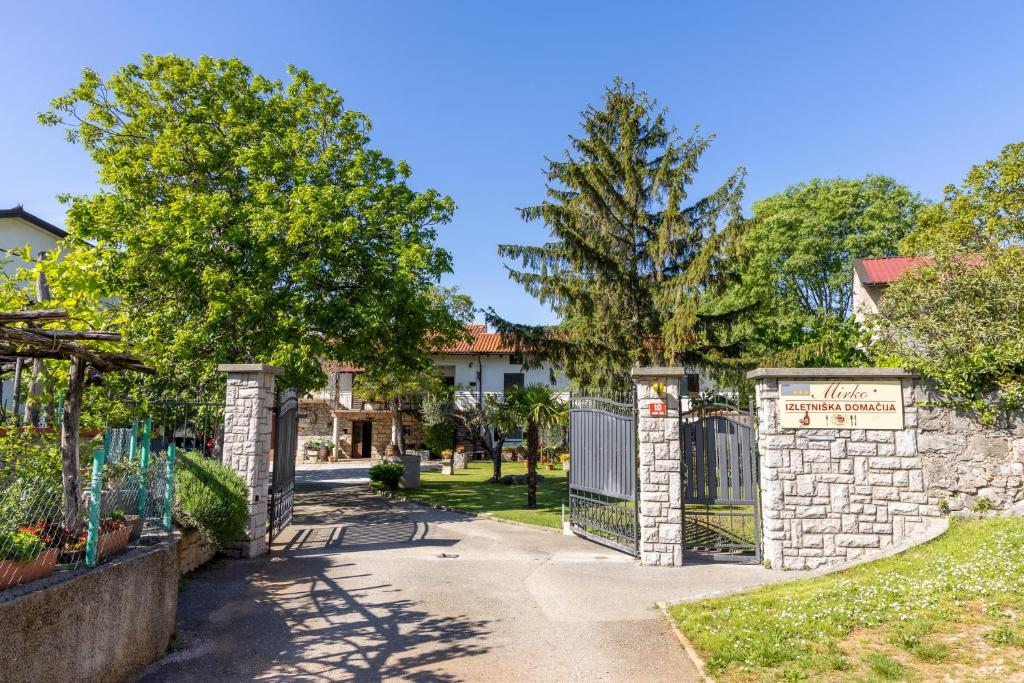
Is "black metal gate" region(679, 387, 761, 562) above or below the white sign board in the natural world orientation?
below

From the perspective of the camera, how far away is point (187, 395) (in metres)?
13.5

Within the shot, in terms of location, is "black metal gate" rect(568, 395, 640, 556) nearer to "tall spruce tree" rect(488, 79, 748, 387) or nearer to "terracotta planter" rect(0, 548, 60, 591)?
"tall spruce tree" rect(488, 79, 748, 387)

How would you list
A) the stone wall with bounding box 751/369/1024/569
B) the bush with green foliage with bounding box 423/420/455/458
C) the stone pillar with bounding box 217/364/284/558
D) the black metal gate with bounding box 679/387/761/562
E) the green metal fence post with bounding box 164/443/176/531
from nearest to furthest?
1. the green metal fence post with bounding box 164/443/176/531
2. the stone wall with bounding box 751/369/1024/569
3. the black metal gate with bounding box 679/387/761/562
4. the stone pillar with bounding box 217/364/284/558
5. the bush with green foliage with bounding box 423/420/455/458

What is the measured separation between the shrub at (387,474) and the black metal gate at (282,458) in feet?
24.4

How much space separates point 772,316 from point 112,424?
2806 centimetres

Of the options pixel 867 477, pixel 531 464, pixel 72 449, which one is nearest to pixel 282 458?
pixel 72 449

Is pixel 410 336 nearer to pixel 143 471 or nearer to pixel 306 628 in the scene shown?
pixel 143 471

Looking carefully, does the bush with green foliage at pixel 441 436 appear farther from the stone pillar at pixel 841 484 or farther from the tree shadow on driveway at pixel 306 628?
the stone pillar at pixel 841 484

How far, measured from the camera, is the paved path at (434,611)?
548cm

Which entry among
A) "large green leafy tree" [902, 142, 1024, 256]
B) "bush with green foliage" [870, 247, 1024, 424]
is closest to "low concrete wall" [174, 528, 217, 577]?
"bush with green foliage" [870, 247, 1024, 424]

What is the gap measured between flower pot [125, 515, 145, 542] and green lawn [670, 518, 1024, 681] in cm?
571

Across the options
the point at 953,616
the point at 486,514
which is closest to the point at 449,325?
the point at 486,514

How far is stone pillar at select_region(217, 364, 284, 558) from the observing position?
960 cm

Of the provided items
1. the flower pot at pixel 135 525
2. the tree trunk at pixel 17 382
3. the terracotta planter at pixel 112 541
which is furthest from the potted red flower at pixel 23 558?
the tree trunk at pixel 17 382
